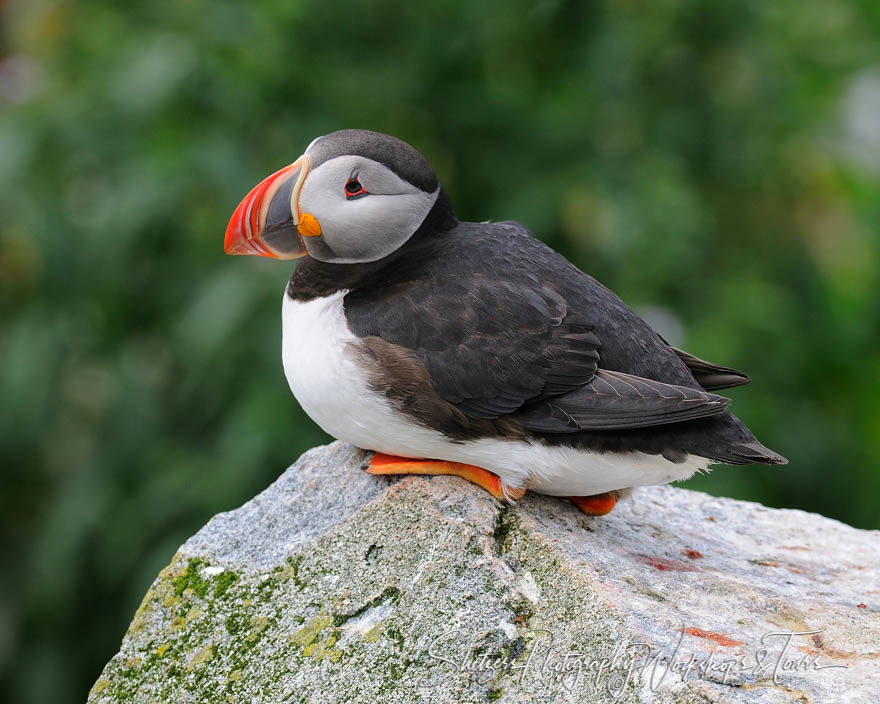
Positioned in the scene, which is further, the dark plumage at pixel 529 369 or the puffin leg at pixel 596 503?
the puffin leg at pixel 596 503

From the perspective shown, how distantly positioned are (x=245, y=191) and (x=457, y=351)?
203cm

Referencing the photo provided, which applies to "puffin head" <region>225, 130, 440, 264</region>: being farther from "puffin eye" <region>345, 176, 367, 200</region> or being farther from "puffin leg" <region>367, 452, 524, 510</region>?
"puffin leg" <region>367, 452, 524, 510</region>

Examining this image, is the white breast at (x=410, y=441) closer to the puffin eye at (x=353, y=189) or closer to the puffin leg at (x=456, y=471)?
the puffin leg at (x=456, y=471)

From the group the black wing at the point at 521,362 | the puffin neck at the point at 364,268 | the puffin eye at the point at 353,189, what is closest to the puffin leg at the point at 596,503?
the black wing at the point at 521,362

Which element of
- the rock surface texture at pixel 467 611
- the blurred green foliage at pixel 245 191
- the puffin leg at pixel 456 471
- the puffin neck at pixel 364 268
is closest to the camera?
the rock surface texture at pixel 467 611

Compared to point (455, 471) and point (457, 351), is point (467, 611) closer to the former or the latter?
point (455, 471)

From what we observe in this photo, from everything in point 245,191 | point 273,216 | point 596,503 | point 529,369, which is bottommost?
point 596,503

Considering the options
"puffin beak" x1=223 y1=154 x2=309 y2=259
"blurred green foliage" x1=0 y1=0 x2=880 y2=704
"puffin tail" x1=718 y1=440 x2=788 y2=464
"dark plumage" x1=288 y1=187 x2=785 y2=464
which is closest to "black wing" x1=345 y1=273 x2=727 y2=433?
"dark plumage" x1=288 y1=187 x2=785 y2=464

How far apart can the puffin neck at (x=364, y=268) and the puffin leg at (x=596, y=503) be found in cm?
82

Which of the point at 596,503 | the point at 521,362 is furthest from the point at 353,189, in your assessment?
the point at 596,503

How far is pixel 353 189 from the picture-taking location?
118 inches

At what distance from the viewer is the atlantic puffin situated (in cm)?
287

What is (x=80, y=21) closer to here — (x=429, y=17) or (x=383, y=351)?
(x=429, y=17)

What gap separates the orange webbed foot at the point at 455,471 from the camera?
2971 millimetres
